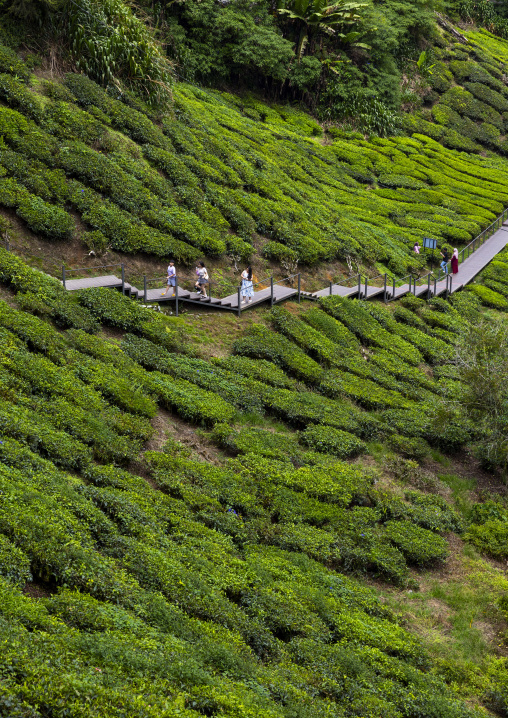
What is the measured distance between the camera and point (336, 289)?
27.2 m

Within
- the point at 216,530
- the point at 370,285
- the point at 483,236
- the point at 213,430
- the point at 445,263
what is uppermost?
the point at 483,236

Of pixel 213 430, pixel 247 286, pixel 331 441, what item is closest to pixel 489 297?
pixel 247 286

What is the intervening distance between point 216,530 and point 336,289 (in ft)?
52.7

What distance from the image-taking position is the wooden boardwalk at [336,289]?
19438 mm

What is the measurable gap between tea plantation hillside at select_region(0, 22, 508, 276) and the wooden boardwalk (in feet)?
4.58

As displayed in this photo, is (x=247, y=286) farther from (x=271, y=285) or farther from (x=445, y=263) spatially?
(x=445, y=263)

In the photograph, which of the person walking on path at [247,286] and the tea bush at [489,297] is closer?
the person walking on path at [247,286]

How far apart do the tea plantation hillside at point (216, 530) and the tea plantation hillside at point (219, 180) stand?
441cm

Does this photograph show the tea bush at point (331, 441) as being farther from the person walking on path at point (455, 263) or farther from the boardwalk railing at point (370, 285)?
the person walking on path at point (455, 263)

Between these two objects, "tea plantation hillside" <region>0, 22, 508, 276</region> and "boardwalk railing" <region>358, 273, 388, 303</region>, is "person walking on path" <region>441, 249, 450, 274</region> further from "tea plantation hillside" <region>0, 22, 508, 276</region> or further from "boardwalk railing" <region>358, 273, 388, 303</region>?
"boardwalk railing" <region>358, 273, 388, 303</region>

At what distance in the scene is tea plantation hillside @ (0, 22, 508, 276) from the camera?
69.1ft

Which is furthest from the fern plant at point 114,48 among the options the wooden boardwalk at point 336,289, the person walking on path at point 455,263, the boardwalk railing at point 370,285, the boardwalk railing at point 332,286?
the person walking on path at point 455,263

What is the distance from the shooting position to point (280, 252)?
26547mm

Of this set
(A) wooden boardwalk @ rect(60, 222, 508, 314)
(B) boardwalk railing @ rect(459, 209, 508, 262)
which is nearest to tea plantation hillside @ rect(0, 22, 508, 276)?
(B) boardwalk railing @ rect(459, 209, 508, 262)
